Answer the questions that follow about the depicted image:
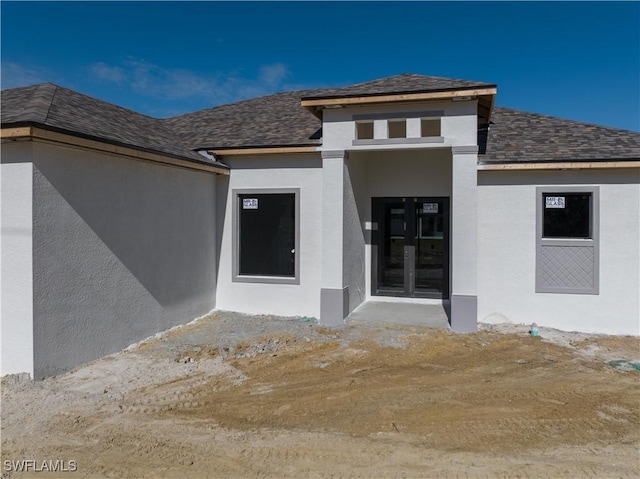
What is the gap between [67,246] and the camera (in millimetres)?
6516

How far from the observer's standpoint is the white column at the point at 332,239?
30.7 ft

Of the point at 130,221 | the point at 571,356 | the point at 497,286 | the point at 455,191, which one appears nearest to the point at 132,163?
the point at 130,221

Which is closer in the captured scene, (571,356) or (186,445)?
(186,445)

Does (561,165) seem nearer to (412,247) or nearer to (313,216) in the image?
(412,247)

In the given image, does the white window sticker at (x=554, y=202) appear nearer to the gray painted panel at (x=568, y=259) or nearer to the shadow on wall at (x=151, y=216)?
the gray painted panel at (x=568, y=259)

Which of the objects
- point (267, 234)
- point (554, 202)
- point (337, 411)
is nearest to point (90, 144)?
point (267, 234)

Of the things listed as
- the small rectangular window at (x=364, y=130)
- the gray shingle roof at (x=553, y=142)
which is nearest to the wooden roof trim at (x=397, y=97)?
the small rectangular window at (x=364, y=130)

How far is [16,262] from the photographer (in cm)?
603

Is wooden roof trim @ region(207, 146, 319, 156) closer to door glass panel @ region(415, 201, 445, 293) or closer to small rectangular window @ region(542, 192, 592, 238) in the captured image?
door glass panel @ region(415, 201, 445, 293)

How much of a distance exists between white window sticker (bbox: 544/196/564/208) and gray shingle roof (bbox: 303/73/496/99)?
2.62 m

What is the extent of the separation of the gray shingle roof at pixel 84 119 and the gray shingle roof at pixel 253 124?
36.7 inches

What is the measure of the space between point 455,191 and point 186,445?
6.61 m

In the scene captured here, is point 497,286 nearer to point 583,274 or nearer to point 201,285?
point 583,274

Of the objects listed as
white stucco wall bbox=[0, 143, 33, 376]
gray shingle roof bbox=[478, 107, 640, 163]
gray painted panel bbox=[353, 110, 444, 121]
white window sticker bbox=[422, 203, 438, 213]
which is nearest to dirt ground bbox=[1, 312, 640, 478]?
white stucco wall bbox=[0, 143, 33, 376]
